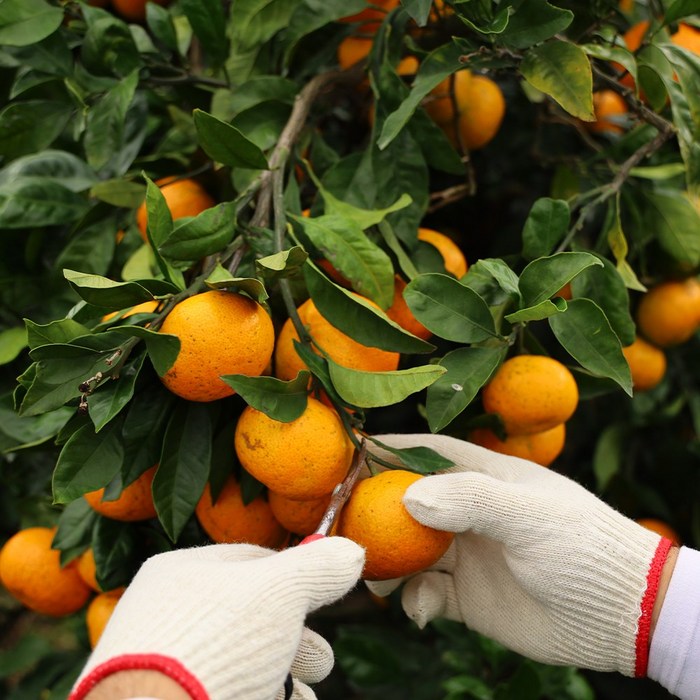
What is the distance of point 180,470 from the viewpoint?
0.79 metres

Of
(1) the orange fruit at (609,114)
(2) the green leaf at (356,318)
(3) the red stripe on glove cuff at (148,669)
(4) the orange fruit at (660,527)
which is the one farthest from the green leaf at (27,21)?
(4) the orange fruit at (660,527)

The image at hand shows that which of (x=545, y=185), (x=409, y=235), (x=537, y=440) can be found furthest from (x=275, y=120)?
(x=545, y=185)

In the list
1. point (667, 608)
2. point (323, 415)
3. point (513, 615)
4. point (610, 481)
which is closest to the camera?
point (323, 415)

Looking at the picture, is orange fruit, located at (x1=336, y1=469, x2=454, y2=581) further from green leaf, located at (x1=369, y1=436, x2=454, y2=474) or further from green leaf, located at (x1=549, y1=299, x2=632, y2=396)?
green leaf, located at (x1=549, y1=299, x2=632, y2=396)

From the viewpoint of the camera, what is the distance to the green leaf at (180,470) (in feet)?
2.57

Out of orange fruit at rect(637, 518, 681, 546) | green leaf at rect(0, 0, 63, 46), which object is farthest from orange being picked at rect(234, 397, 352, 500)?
orange fruit at rect(637, 518, 681, 546)

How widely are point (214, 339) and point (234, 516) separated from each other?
0.26 m

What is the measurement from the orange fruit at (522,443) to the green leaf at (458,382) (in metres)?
0.16

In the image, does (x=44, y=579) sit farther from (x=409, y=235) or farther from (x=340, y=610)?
(x=340, y=610)

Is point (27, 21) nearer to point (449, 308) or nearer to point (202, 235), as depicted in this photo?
point (202, 235)

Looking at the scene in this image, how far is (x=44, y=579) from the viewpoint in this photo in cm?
102

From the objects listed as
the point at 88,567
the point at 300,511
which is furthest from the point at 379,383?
the point at 88,567

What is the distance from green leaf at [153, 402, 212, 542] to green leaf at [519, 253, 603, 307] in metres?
0.37

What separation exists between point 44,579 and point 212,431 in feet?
1.31
